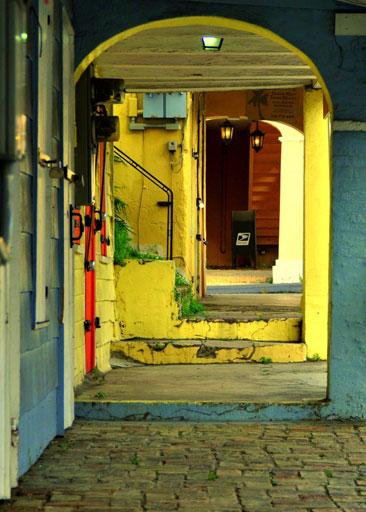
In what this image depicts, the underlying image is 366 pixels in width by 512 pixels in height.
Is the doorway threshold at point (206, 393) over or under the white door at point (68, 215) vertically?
under

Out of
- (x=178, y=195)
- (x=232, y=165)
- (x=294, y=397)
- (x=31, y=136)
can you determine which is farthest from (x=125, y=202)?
(x=232, y=165)

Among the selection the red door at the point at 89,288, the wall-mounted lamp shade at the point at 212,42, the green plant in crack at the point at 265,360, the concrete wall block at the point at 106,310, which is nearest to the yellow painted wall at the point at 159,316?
the concrete wall block at the point at 106,310

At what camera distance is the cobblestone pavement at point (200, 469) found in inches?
201

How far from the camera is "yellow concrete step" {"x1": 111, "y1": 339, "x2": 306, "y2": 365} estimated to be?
37.6 feet

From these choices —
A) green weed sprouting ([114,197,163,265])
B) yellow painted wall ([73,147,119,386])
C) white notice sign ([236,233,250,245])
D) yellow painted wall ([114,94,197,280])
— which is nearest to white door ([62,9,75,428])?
yellow painted wall ([73,147,119,386])

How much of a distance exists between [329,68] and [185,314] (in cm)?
524

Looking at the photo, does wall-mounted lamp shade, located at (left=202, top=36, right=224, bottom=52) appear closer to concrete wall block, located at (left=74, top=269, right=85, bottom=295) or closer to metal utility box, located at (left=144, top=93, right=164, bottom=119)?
concrete wall block, located at (left=74, top=269, right=85, bottom=295)

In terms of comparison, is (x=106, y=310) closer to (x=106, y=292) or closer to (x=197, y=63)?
(x=106, y=292)

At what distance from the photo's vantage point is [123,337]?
12.0 meters

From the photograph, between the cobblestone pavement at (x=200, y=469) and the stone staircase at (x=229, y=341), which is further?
the stone staircase at (x=229, y=341)

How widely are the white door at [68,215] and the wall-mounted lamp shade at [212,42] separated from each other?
1.95 metres

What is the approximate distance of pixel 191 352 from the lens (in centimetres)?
1148

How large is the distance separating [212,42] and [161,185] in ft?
15.1

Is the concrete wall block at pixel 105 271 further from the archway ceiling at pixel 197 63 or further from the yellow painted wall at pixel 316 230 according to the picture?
the yellow painted wall at pixel 316 230
